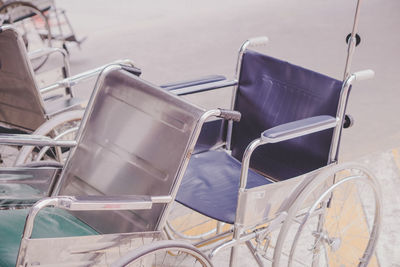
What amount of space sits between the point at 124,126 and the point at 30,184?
401 millimetres

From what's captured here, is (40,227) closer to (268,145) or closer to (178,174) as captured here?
(178,174)

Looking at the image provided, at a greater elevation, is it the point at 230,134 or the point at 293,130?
the point at 293,130

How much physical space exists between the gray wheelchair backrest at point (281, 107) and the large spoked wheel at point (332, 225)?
0.14 m

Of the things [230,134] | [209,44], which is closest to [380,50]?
[209,44]

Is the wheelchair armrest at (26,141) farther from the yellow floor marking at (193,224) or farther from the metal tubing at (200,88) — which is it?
the yellow floor marking at (193,224)

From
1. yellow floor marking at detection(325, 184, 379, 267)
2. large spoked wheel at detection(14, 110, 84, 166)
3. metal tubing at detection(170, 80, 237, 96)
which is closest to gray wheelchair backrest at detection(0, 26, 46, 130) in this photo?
large spoked wheel at detection(14, 110, 84, 166)

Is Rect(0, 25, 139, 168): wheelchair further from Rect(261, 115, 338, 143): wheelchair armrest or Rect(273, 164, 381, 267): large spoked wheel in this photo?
Rect(273, 164, 381, 267): large spoked wheel

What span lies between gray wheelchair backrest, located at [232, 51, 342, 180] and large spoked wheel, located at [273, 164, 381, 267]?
0.14m

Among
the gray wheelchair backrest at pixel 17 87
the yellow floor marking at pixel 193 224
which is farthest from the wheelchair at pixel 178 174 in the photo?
the gray wheelchair backrest at pixel 17 87

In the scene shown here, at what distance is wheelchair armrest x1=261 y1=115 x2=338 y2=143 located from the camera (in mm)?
1525

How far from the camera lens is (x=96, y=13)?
5.40m

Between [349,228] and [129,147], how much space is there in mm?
1258

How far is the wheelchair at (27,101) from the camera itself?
204 centimetres

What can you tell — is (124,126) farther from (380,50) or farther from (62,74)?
(380,50)
